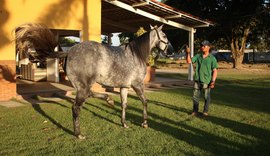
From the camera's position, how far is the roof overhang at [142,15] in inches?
512

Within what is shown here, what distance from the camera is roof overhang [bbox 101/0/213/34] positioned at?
12992 millimetres

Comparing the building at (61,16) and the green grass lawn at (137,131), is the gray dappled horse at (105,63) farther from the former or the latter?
the building at (61,16)

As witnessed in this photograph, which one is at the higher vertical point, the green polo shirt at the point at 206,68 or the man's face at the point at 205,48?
the man's face at the point at 205,48

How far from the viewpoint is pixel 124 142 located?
5.70 metres

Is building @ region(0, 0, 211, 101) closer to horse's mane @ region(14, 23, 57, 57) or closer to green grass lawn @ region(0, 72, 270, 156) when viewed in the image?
green grass lawn @ region(0, 72, 270, 156)

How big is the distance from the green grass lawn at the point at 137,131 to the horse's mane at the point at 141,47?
62.2 inches

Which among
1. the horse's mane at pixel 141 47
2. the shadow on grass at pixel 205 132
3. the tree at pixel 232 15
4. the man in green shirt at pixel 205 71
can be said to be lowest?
the shadow on grass at pixel 205 132

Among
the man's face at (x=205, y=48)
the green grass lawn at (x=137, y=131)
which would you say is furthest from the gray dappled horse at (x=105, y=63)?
the man's face at (x=205, y=48)

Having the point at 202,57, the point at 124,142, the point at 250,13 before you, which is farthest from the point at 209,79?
the point at 250,13

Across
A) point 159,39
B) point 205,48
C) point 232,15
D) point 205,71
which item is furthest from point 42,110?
point 232,15

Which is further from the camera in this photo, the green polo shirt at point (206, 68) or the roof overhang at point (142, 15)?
the roof overhang at point (142, 15)

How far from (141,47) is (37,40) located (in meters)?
2.28

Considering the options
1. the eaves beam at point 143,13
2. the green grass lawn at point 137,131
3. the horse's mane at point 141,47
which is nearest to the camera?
the green grass lawn at point 137,131

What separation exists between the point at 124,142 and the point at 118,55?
1.92 meters
